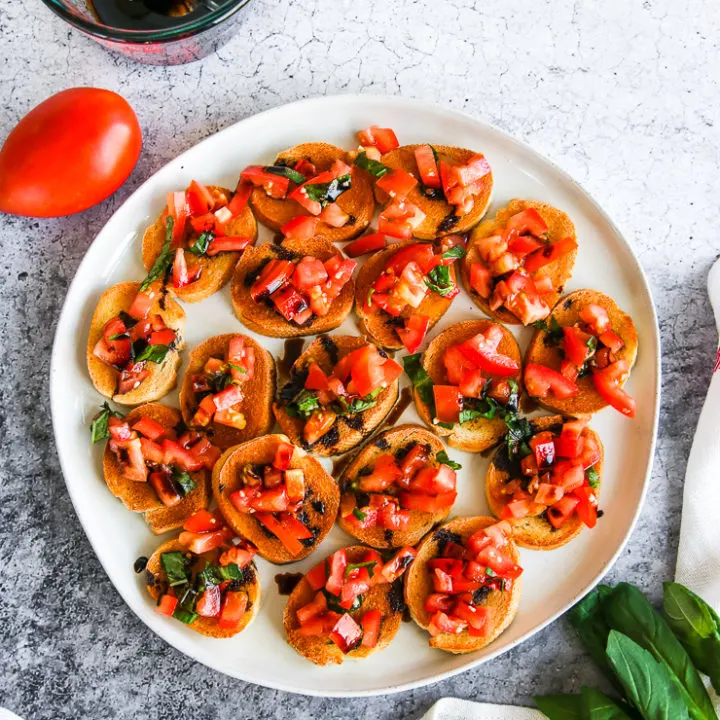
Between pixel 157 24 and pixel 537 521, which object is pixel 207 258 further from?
pixel 537 521

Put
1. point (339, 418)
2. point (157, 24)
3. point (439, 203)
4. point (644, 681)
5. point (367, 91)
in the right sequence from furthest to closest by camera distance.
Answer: point (367, 91)
point (439, 203)
point (339, 418)
point (157, 24)
point (644, 681)

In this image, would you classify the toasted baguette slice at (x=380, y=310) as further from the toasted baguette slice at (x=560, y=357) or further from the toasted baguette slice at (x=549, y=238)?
the toasted baguette slice at (x=560, y=357)

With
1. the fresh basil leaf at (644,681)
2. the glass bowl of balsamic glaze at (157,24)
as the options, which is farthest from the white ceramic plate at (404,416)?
the glass bowl of balsamic glaze at (157,24)

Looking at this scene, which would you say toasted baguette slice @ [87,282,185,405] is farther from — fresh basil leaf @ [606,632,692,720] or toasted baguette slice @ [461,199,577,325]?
fresh basil leaf @ [606,632,692,720]

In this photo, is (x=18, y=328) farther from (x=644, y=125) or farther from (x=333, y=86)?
(x=644, y=125)

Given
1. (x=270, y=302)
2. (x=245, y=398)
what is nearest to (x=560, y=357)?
(x=270, y=302)

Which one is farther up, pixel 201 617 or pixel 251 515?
pixel 251 515
